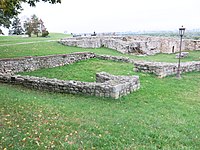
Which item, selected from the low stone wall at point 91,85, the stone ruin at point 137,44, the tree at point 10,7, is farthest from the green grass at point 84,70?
the stone ruin at point 137,44

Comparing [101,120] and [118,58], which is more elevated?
[118,58]

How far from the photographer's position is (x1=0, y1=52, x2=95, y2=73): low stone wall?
16.2 m

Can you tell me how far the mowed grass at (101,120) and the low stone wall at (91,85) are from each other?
1.12 feet

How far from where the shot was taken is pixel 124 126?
7301 mm

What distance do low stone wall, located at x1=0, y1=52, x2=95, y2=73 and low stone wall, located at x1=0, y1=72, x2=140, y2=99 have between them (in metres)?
3.07

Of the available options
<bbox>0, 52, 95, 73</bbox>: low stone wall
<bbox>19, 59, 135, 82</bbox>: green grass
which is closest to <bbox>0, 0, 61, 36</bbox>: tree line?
<bbox>0, 52, 95, 73</bbox>: low stone wall

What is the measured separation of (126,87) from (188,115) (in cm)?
328

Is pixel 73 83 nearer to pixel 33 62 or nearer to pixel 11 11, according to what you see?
pixel 11 11

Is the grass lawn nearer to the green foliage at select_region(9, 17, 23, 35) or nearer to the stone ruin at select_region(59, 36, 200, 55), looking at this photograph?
the stone ruin at select_region(59, 36, 200, 55)

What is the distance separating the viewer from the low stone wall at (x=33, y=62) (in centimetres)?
1623

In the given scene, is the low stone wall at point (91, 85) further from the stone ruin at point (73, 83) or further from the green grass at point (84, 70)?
the green grass at point (84, 70)

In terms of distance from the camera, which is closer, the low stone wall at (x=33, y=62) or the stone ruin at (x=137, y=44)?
the low stone wall at (x=33, y=62)

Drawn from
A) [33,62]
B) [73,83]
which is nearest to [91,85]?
[73,83]

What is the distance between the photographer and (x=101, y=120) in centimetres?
782
